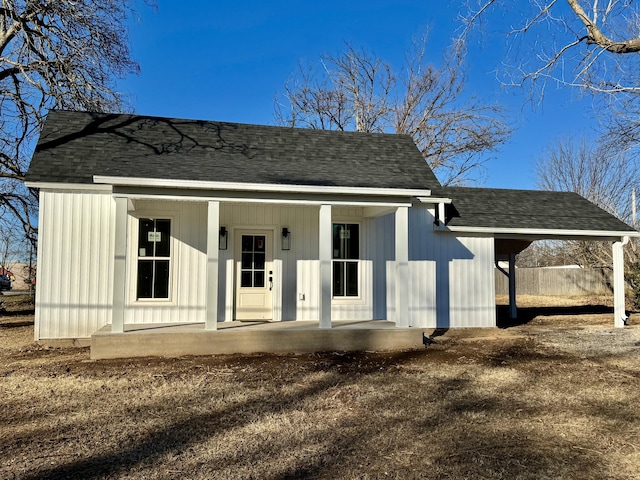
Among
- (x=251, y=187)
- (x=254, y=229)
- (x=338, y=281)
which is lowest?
(x=338, y=281)

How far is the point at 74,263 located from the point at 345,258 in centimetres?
539

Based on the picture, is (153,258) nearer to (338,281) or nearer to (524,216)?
(338,281)

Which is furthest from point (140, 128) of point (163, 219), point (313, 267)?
point (313, 267)

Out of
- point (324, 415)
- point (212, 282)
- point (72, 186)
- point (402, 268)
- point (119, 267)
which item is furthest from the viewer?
point (402, 268)

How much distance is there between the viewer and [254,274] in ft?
34.8

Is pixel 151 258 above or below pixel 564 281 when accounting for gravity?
above

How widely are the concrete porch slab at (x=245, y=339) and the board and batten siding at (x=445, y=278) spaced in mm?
1847

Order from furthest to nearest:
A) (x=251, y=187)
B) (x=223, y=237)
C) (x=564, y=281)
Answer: (x=564, y=281) < (x=223, y=237) < (x=251, y=187)

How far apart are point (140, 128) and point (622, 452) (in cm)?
1063

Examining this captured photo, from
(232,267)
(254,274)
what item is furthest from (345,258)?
(232,267)

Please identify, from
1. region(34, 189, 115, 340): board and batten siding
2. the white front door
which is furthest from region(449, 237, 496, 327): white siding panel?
region(34, 189, 115, 340): board and batten siding

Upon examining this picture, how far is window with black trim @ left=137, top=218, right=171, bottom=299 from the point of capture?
9953mm

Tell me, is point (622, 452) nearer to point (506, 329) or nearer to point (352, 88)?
point (506, 329)

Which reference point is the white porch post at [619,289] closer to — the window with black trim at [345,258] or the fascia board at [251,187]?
the fascia board at [251,187]
